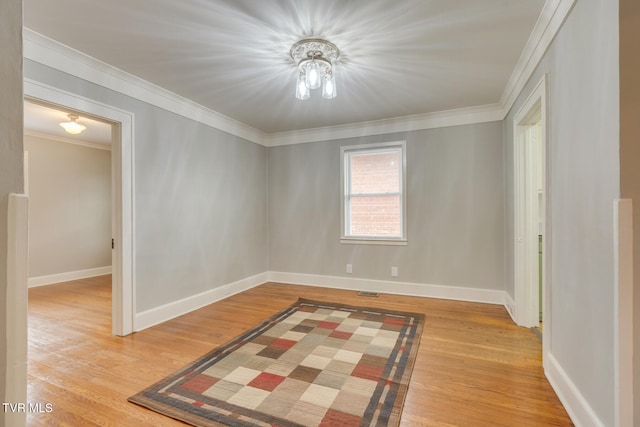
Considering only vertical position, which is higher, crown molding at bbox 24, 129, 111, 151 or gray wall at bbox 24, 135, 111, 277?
crown molding at bbox 24, 129, 111, 151

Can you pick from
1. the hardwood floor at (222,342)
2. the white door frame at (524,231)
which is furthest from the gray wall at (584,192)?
the white door frame at (524,231)

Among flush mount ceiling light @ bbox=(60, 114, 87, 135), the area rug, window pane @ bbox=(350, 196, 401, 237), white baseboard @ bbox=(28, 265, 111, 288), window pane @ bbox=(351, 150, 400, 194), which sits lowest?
the area rug

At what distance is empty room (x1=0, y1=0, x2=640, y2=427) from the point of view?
4.90 ft

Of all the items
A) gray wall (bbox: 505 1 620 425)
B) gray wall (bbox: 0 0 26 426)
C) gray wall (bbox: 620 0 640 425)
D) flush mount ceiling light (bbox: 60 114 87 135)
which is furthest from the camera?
flush mount ceiling light (bbox: 60 114 87 135)

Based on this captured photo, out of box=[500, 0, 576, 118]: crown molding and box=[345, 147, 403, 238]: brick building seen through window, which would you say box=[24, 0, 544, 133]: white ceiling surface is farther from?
box=[345, 147, 403, 238]: brick building seen through window

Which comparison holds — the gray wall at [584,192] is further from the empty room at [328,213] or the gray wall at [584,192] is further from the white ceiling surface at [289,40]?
the white ceiling surface at [289,40]

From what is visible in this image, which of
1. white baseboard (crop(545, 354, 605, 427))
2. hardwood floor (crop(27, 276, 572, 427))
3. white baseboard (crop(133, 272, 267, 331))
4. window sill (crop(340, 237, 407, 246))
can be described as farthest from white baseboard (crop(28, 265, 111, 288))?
white baseboard (crop(545, 354, 605, 427))

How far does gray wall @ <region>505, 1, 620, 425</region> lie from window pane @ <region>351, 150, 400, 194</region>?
7.75 feet

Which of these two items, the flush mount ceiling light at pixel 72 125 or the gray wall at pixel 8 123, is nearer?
the gray wall at pixel 8 123

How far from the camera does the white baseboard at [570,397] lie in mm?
1571

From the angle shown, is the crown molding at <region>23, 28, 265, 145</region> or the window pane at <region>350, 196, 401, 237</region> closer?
the crown molding at <region>23, 28, 265, 145</region>

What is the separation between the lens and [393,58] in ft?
8.70

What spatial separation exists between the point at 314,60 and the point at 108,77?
6.30 ft

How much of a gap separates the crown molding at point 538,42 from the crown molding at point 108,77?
11.2 ft
